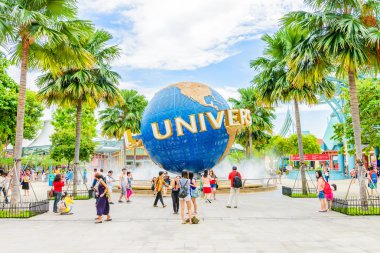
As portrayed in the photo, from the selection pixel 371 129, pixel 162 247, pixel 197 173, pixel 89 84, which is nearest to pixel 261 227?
pixel 162 247

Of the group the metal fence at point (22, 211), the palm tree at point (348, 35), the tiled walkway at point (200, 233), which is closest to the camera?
the tiled walkway at point (200, 233)

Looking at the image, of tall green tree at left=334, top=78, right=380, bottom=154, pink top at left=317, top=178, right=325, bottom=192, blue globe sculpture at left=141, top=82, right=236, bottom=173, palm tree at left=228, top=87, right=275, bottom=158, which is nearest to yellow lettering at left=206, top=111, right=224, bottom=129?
blue globe sculpture at left=141, top=82, right=236, bottom=173

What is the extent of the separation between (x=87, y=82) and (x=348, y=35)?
14.0 meters

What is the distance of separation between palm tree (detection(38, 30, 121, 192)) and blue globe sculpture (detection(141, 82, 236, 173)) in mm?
3230

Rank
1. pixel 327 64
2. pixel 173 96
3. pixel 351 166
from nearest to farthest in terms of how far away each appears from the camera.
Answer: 1. pixel 327 64
2. pixel 173 96
3. pixel 351 166

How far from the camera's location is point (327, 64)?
13797mm

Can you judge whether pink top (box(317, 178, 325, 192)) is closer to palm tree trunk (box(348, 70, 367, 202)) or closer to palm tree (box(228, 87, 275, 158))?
palm tree trunk (box(348, 70, 367, 202))

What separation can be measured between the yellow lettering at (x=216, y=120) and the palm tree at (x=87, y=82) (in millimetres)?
6236

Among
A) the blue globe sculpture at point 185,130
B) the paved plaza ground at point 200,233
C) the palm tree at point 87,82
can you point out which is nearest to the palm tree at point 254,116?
the blue globe sculpture at point 185,130

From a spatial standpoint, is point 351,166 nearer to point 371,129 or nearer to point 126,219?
point 371,129

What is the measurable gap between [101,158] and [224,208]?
7223cm

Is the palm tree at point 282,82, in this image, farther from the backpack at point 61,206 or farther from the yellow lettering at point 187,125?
the backpack at point 61,206

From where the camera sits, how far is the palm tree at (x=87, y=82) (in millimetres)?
18750

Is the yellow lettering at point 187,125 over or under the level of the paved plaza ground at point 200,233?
over
